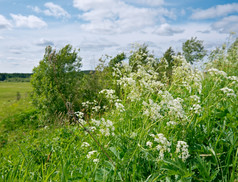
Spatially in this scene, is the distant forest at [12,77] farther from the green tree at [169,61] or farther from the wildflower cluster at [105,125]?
the wildflower cluster at [105,125]

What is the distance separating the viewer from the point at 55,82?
11.8 meters

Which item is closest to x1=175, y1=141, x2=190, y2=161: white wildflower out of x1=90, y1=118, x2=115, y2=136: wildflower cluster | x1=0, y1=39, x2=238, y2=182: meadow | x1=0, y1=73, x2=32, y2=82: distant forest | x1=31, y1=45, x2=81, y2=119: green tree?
x1=0, y1=39, x2=238, y2=182: meadow

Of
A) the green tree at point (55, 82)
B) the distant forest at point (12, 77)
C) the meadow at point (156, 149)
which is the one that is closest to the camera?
the meadow at point (156, 149)

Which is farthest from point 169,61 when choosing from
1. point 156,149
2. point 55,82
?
point 156,149

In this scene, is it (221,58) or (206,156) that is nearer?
(206,156)

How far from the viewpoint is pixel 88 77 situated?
1245 cm

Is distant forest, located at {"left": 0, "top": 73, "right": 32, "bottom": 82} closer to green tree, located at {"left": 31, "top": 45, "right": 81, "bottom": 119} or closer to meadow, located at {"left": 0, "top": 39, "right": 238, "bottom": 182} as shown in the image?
green tree, located at {"left": 31, "top": 45, "right": 81, "bottom": 119}

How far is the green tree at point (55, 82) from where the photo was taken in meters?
11.7

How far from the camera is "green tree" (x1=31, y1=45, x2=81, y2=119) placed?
461 inches

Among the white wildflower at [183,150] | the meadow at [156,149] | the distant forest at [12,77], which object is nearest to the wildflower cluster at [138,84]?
the meadow at [156,149]

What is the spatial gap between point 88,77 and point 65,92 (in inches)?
70.9

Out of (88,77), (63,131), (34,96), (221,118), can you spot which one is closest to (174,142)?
(221,118)

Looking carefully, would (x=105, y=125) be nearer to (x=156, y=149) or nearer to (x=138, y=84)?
(x=156, y=149)

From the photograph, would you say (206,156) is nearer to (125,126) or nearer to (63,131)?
(125,126)
